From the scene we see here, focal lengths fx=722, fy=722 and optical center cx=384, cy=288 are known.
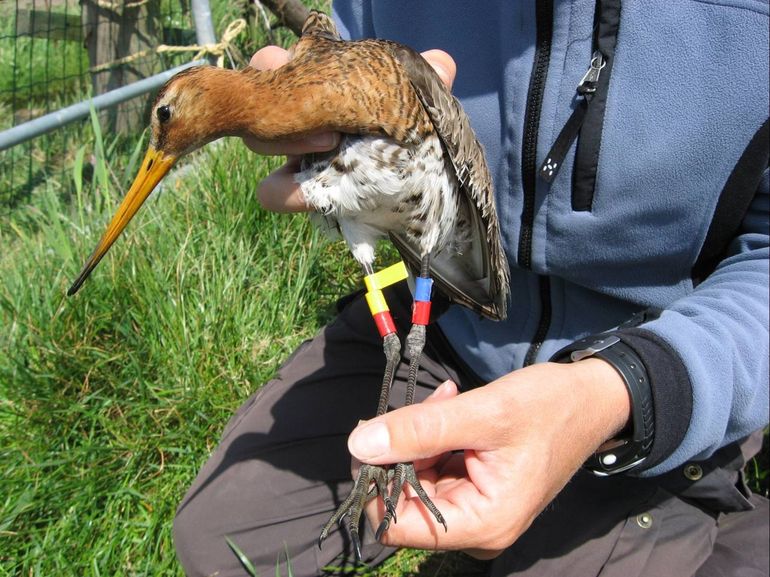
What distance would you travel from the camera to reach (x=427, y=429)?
5.03 ft

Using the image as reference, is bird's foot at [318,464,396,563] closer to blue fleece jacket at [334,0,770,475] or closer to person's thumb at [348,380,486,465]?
person's thumb at [348,380,486,465]

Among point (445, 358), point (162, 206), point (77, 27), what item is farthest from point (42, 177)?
point (445, 358)

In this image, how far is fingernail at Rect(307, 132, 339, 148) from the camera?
6.41ft

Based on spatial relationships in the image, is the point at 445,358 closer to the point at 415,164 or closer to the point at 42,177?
the point at 415,164

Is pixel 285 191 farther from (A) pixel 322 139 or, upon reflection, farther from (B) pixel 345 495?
(B) pixel 345 495

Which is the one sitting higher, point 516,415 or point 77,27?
point 77,27

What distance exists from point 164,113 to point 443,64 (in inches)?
33.2

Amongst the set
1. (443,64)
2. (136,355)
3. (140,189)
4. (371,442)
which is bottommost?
(136,355)

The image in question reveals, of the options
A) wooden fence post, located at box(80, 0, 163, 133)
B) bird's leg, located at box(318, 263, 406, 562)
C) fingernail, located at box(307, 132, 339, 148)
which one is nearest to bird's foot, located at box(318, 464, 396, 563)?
bird's leg, located at box(318, 263, 406, 562)

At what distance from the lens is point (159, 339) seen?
2.78m

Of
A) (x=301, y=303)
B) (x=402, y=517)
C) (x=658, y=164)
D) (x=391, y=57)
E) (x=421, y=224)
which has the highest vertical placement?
(x=391, y=57)

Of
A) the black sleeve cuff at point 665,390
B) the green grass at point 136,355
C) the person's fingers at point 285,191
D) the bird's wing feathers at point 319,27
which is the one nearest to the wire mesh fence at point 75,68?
the green grass at point 136,355

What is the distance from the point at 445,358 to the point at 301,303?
837 mm

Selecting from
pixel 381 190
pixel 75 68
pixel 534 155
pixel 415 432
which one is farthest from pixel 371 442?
pixel 75 68
